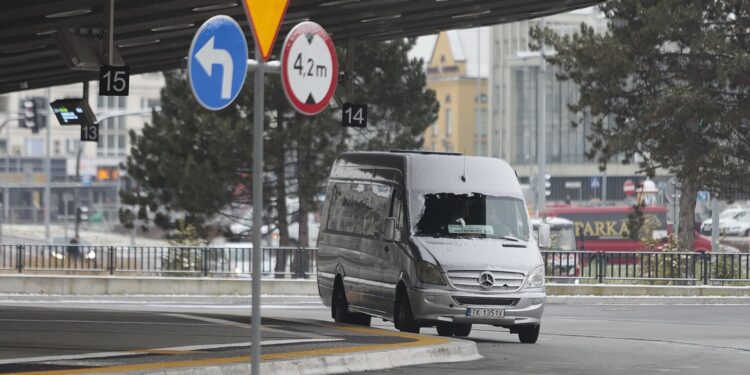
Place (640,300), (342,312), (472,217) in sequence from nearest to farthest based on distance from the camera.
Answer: (472,217) → (342,312) → (640,300)

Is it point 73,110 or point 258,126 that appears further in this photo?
point 73,110

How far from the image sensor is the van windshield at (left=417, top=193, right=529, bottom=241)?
21.0 meters

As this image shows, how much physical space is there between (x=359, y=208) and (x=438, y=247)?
88.8 inches

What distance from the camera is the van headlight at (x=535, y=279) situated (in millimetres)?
20578

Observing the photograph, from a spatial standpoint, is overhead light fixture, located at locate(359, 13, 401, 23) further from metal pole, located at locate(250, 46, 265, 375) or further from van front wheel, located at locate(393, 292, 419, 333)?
metal pole, located at locate(250, 46, 265, 375)

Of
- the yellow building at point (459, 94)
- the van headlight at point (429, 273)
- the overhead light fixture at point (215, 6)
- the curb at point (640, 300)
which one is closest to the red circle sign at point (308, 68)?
the van headlight at point (429, 273)

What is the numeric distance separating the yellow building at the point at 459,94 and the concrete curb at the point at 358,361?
139631 millimetres

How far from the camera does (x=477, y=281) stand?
20.3 m

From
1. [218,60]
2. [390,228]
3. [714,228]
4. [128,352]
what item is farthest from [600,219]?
[218,60]

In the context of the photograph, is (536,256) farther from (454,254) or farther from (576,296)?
(576,296)

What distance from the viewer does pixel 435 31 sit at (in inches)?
1281

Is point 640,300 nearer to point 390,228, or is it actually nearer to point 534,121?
point 390,228

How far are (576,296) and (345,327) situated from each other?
16.6 m

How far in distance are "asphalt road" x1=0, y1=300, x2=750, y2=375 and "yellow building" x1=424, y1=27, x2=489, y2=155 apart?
132 m
